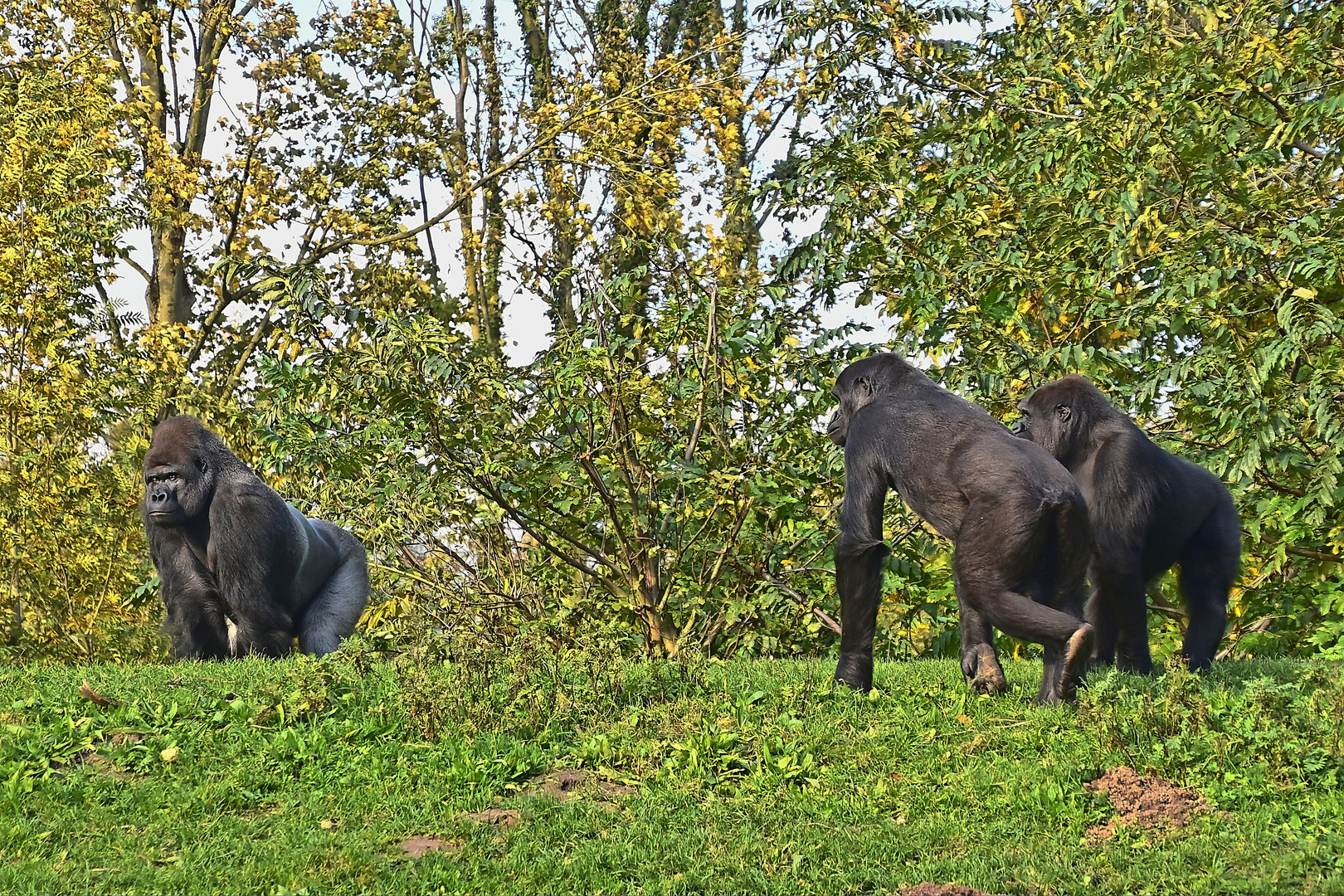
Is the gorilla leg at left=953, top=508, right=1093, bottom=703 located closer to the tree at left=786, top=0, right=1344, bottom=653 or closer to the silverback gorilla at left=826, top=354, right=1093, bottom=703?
the silverback gorilla at left=826, top=354, right=1093, bottom=703

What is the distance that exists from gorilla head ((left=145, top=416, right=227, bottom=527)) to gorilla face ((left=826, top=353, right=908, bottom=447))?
4240 mm

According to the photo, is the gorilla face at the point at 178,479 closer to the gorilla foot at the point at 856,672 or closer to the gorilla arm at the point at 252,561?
the gorilla arm at the point at 252,561

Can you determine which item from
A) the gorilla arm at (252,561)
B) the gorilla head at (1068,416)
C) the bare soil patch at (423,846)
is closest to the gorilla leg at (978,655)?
the gorilla head at (1068,416)

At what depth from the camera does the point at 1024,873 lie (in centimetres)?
383

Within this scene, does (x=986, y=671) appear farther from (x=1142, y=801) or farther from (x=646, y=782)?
(x=646, y=782)

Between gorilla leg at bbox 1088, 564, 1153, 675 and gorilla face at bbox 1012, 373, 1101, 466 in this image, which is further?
gorilla face at bbox 1012, 373, 1101, 466

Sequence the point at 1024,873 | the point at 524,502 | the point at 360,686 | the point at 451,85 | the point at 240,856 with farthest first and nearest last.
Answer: the point at 451,85
the point at 524,502
the point at 360,686
the point at 240,856
the point at 1024,873

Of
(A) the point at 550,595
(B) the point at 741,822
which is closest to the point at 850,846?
(B) the point at 741,822

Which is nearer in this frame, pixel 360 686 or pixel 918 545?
pixel 360 686

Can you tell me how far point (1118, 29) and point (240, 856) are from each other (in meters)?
7.42

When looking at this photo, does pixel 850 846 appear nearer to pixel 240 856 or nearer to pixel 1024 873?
pixel 1024 873

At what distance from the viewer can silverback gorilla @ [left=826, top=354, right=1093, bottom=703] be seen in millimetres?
5363

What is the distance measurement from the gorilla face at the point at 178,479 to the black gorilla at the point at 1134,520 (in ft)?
16.8

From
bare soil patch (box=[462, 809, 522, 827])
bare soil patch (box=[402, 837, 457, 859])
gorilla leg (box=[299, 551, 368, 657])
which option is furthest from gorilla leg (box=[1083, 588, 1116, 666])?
gorilla leg (box=[299, 551, 368, 657])
